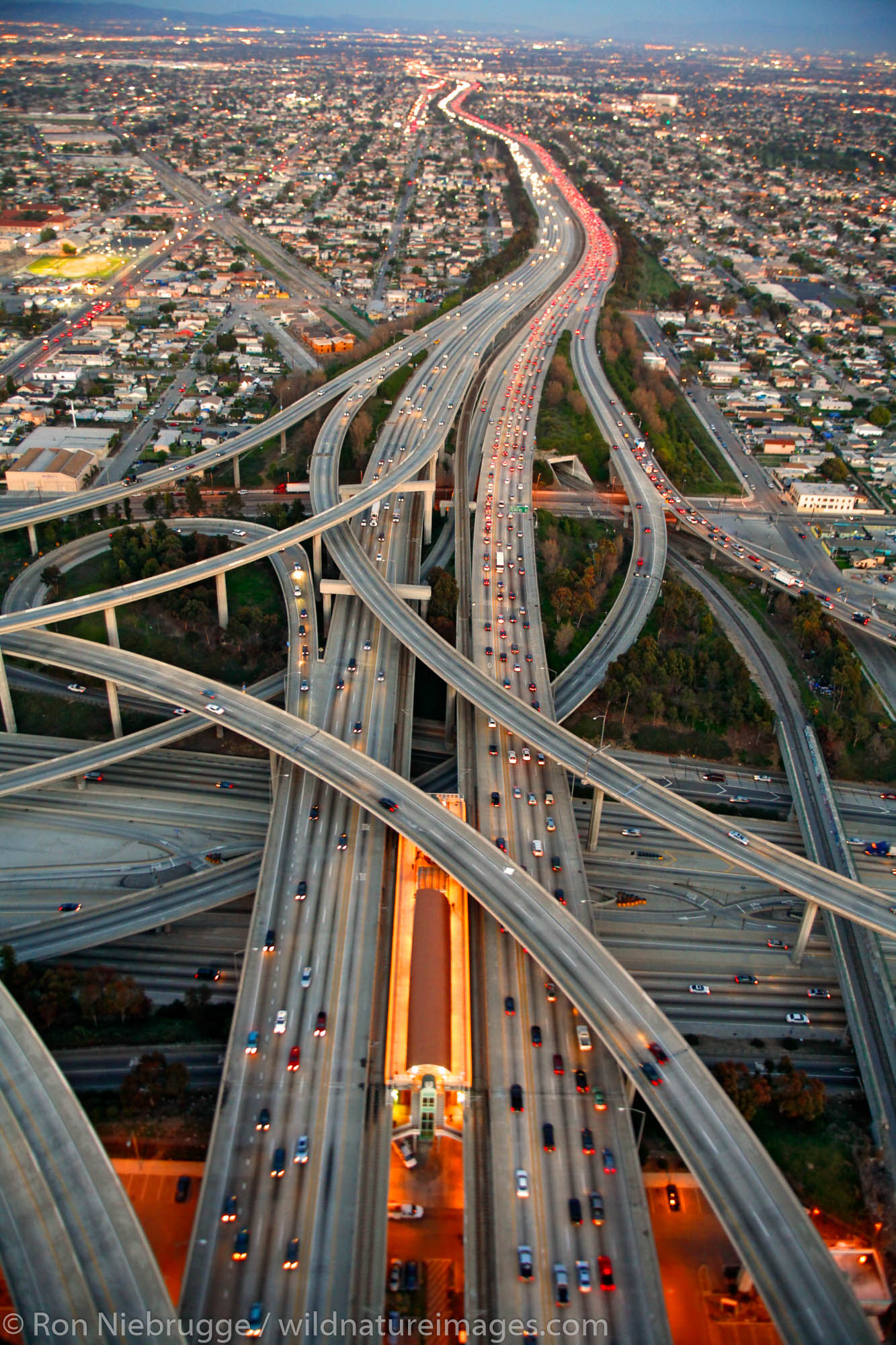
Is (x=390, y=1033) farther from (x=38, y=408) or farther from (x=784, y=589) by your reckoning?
(x=38, y=408)

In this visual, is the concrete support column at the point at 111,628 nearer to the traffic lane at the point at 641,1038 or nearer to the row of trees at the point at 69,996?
the traffic lane at the point at 641,1038

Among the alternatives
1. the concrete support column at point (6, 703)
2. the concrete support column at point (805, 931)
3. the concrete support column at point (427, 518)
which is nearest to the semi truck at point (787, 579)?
the concrete support column at point (427, 518)

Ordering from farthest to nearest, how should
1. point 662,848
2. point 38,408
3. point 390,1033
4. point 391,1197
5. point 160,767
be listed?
point 38,408
point 160,767
point 662,848
point 390,1033
point 391,1197

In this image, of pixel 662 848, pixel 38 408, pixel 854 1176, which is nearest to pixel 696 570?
pixel 662 848

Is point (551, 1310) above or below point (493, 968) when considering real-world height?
below

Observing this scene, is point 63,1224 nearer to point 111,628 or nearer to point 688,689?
point 111,628

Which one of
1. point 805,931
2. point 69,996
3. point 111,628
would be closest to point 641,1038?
point 805,931
